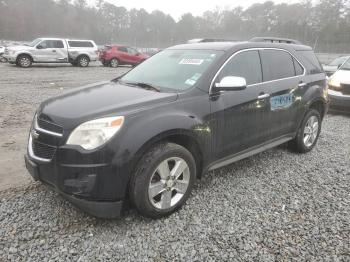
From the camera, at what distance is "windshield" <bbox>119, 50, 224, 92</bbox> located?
3623 millimetres

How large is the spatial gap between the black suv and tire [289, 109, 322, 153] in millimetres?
342

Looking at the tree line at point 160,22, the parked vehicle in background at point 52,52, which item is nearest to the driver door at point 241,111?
the parked vehicle in background at point 52,52

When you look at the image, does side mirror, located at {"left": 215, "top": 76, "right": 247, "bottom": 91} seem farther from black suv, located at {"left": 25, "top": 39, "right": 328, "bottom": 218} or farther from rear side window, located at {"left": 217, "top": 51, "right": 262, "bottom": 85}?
rear side window, located at {"left": 217, "top": 51, "right": 262, "bottom": 85}

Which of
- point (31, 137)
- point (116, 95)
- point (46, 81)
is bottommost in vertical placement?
point (46, 81)

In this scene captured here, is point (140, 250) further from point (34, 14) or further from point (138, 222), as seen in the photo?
point (34, 14)

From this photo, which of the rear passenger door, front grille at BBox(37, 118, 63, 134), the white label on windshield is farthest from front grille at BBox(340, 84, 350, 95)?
front grille at BBox(37, 118, 63, 134)

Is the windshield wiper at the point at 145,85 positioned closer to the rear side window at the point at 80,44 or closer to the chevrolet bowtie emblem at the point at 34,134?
the chevrolet bowtie emblem at the point at 34,134

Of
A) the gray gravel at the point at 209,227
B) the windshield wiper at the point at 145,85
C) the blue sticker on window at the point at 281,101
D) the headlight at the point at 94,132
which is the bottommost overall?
the gray gravel at the point at 209,227

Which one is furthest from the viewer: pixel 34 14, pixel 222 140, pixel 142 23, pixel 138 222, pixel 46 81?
pixel 142 23

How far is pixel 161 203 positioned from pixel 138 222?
0.97 ft

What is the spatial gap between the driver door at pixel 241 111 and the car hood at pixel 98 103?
2.05 ft

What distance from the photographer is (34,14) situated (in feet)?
238

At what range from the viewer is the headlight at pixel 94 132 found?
109 inches

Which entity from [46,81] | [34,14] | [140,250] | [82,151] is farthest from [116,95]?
[34,14]
